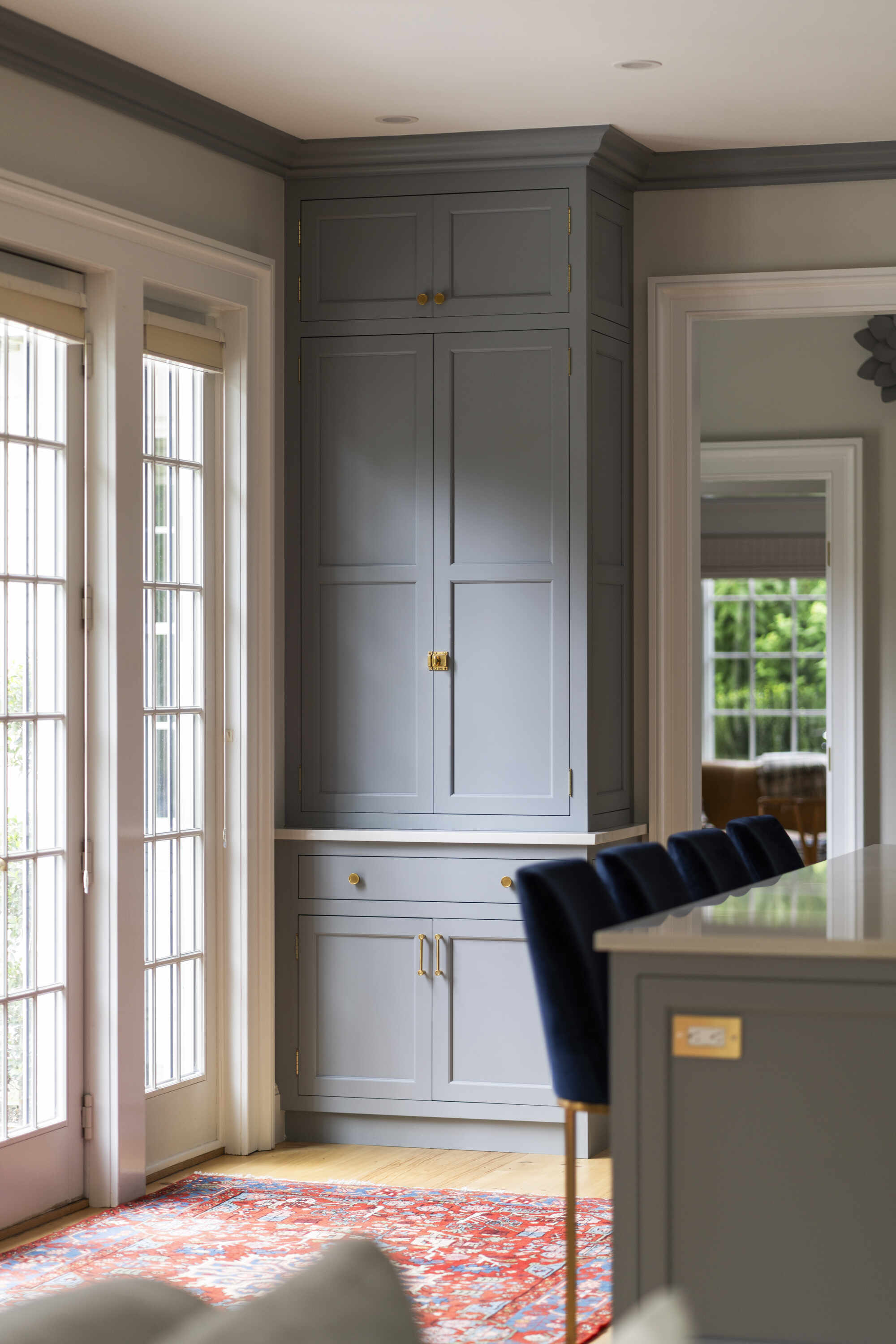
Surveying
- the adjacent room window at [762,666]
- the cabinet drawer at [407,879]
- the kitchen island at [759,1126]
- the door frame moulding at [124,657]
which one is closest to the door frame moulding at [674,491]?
the cabinet drawer at [407,879]

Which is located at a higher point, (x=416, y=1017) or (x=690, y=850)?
(x=690, y=850)

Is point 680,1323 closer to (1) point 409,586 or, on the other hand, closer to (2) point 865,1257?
(2) point 865,1257

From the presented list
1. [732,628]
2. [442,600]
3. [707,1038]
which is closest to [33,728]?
[442,600]

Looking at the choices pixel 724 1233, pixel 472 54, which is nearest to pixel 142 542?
pixel 472 54

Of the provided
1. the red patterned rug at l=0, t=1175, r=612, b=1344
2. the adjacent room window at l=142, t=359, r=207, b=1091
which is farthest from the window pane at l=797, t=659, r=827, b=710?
the red patterned rug at l=0, t=1175, r=612, b=1344

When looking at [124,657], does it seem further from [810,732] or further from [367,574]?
[810,732]

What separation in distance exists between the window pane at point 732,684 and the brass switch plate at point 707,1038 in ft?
29.6

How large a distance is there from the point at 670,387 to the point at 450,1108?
2.32m

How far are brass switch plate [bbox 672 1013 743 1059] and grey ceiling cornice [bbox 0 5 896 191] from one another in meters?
2.83

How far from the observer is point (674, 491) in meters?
4.98

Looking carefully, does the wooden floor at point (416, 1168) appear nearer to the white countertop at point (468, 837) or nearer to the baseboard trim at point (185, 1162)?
the baseboard trim at point (185, 1162)

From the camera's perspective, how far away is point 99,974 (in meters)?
4.10

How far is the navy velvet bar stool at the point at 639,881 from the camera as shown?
301 centimetres

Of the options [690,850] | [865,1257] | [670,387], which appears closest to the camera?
[865,1257]
